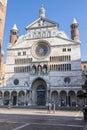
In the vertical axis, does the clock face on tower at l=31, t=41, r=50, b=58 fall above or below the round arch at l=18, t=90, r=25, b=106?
above

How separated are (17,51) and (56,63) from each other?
11.5 meters

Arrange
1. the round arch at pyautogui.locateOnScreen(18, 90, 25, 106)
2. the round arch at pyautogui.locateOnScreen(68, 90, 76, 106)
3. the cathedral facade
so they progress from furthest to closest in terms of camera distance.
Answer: the round arch at pyautogui.locateOnScreen(18, 90, 25, 106) < the cathedral facade < the round arch at pyautogui.locateOnScreen(68, 90, 76, 106)

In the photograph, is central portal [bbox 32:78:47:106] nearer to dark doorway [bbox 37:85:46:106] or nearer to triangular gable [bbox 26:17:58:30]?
dark doorway [bbox 37:85:46:106]

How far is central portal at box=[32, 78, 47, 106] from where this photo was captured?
45312 mm

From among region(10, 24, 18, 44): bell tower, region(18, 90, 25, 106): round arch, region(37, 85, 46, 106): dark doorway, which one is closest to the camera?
region(37, 85, 46, 106): dark doorway

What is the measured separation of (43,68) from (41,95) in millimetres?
6565

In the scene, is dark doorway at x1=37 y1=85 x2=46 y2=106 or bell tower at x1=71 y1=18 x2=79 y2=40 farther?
bell tower at x1=71 y1=18 x2=79 y2=40

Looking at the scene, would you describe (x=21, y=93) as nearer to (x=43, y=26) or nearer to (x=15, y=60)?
(x=15, y=60)

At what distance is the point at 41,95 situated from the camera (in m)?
45.6

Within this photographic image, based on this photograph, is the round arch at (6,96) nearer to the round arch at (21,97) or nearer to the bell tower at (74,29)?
the round arch at (21,97)

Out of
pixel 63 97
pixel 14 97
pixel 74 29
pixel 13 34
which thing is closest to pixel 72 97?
pixel 63 97

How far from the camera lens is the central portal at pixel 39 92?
149 ft

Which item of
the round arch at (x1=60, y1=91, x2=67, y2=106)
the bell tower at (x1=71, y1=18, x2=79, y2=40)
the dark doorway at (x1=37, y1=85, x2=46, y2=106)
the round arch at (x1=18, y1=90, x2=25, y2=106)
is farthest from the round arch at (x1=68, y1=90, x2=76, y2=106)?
the bell tower at (x1=71, y1=18, x2=79, y2=40)

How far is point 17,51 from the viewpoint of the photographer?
49938 millimetres
